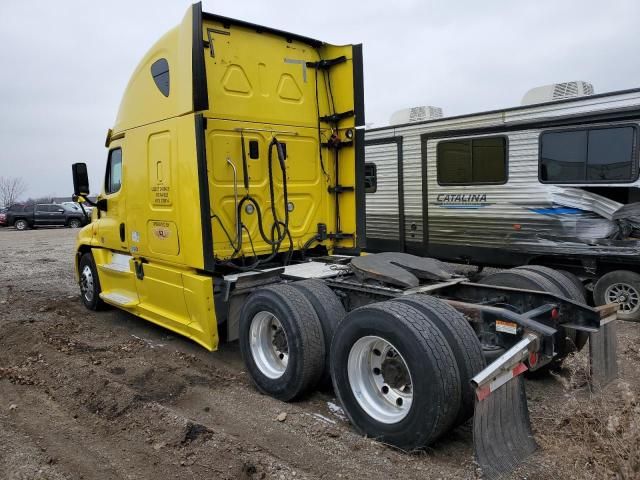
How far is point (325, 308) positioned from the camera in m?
4.29

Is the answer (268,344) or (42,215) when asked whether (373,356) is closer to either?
(268,344)

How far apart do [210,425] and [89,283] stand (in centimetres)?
457

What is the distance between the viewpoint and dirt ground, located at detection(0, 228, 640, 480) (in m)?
3.13

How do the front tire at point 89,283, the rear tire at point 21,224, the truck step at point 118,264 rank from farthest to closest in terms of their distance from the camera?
the rear tire at point 21,224, the front tire at point 89,283, the truck step at point 118,264

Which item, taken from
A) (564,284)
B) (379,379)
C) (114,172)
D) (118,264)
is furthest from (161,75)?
(564,284)

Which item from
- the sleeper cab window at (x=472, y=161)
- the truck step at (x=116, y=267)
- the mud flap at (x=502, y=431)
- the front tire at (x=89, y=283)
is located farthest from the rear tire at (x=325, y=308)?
the sleeper cab window at (x=472, y=161)

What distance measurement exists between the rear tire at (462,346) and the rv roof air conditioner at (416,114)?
6230 mm

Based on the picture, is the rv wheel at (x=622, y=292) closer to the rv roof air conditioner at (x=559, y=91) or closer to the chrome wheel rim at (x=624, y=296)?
the chrome wheel rim at (x=624, y=296)

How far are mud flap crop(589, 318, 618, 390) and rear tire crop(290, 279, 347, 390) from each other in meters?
1.87

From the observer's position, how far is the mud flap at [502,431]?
302 centimetres

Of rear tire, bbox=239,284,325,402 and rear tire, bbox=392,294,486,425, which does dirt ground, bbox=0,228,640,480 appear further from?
rear tire, bbox=392,294,486,425

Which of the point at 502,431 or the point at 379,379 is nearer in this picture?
the point at 502,431

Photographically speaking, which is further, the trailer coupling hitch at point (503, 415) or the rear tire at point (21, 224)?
the rear tire at point (21, 224)

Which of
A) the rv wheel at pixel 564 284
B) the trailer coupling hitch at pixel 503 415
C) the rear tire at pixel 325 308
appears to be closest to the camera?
the trailer coupling hitch at pixel 503 415
